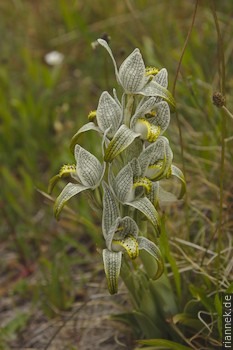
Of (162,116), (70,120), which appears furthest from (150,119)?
(70,120)

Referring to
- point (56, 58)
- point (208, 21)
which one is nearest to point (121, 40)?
point (56, 58)

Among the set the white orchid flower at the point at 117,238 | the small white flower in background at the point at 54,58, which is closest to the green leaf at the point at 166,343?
the white orchid flower at the point at 117,238

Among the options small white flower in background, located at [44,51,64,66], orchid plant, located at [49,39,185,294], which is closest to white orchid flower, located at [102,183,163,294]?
orchid plant, located at [49,39,185,294]

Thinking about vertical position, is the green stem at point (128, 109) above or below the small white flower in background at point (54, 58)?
below

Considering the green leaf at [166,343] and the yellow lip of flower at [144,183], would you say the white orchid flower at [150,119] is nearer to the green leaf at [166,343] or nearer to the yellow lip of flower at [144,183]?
the yellow lip of flower at [144,183]

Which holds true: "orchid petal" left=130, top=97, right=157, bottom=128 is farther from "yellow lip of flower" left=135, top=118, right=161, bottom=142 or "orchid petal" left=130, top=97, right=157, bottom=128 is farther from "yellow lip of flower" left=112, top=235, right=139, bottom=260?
"yellow lip of flower" left=112, top=235, right=139, bottom=260

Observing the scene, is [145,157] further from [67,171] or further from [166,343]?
[166,343]
